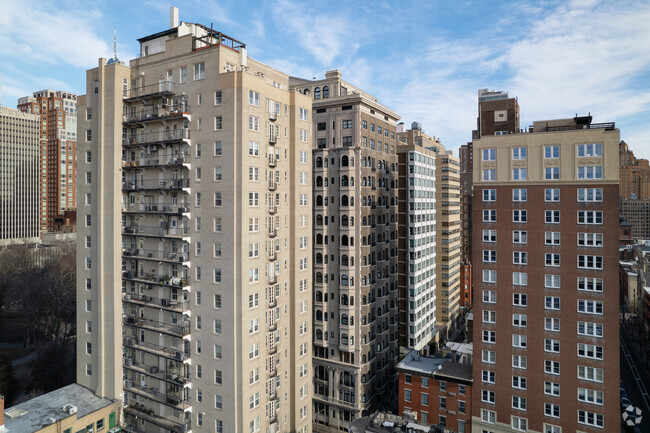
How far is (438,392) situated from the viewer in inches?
2525

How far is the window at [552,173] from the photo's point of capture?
5488 cm

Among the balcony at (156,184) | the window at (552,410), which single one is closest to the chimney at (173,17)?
the balcony at (156,184)

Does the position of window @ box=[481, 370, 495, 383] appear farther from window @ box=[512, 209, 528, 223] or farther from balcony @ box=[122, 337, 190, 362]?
balcony @ box=[122, 337, 190, 362]

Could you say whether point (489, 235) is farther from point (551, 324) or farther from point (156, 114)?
point (156, 114)

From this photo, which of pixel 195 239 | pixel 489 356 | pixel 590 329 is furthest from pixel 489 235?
pixel 195 239

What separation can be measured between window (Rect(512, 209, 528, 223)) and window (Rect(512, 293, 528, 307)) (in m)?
10.4

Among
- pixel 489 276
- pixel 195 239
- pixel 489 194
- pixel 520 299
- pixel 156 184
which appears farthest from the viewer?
pixel 489 194

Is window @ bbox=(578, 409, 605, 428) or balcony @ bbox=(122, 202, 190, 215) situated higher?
balcony @ bbox=(122, 202, 190, 215)

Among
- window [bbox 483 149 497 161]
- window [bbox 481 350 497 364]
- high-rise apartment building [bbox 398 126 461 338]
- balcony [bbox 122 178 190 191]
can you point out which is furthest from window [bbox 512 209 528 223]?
high-rise apartment building [bbox 398 126 461 338]

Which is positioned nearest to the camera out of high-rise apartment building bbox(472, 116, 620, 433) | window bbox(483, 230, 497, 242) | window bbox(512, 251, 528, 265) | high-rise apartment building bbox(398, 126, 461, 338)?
high-rise apartment building bbox(472, 116, 620, 433)

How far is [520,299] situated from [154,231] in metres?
51.2

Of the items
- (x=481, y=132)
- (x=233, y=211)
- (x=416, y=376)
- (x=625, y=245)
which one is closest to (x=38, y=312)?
(x=233, y=211)

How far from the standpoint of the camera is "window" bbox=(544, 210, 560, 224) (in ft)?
179

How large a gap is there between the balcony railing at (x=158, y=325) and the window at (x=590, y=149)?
5616cm
